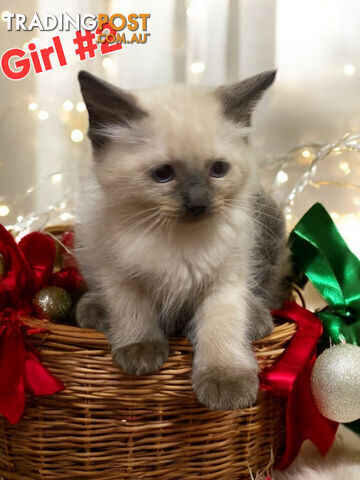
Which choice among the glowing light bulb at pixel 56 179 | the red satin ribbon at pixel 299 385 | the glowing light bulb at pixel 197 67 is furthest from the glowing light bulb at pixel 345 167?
the glowing light bulb at pixel 56 179

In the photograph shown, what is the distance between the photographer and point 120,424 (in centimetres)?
93

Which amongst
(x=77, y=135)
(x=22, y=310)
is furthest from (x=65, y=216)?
(x=22, y=310)

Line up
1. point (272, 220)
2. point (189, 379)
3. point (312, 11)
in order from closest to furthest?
point (189, 379)
point (272, 220)
point (312, 11)

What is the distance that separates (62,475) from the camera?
97 centimetres

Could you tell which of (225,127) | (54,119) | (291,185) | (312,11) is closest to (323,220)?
(225,127)

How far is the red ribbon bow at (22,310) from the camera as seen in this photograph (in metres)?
0.92

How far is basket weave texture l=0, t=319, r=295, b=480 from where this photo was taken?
0.91 metres

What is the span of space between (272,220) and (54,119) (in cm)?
86

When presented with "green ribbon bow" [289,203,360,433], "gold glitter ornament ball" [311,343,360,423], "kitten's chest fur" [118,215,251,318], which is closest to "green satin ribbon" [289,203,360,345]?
"green ribbon bow" [289,203,360,433]

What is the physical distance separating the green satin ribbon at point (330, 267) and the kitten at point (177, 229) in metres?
0.20

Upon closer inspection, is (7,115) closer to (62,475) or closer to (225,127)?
(225,127)

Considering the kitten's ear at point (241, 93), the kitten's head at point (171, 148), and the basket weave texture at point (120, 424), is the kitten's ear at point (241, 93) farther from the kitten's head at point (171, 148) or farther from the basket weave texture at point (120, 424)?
the basket weave texture at point (120, 424)

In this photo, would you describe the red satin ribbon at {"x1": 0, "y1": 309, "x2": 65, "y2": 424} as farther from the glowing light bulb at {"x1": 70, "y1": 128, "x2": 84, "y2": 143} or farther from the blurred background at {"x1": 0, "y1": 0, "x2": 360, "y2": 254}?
the glowing light bulb at {"x1": 70, "y1": 128, "x2": 84, "y2": 143}

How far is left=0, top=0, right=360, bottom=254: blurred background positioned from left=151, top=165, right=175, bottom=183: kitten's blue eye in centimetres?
83
